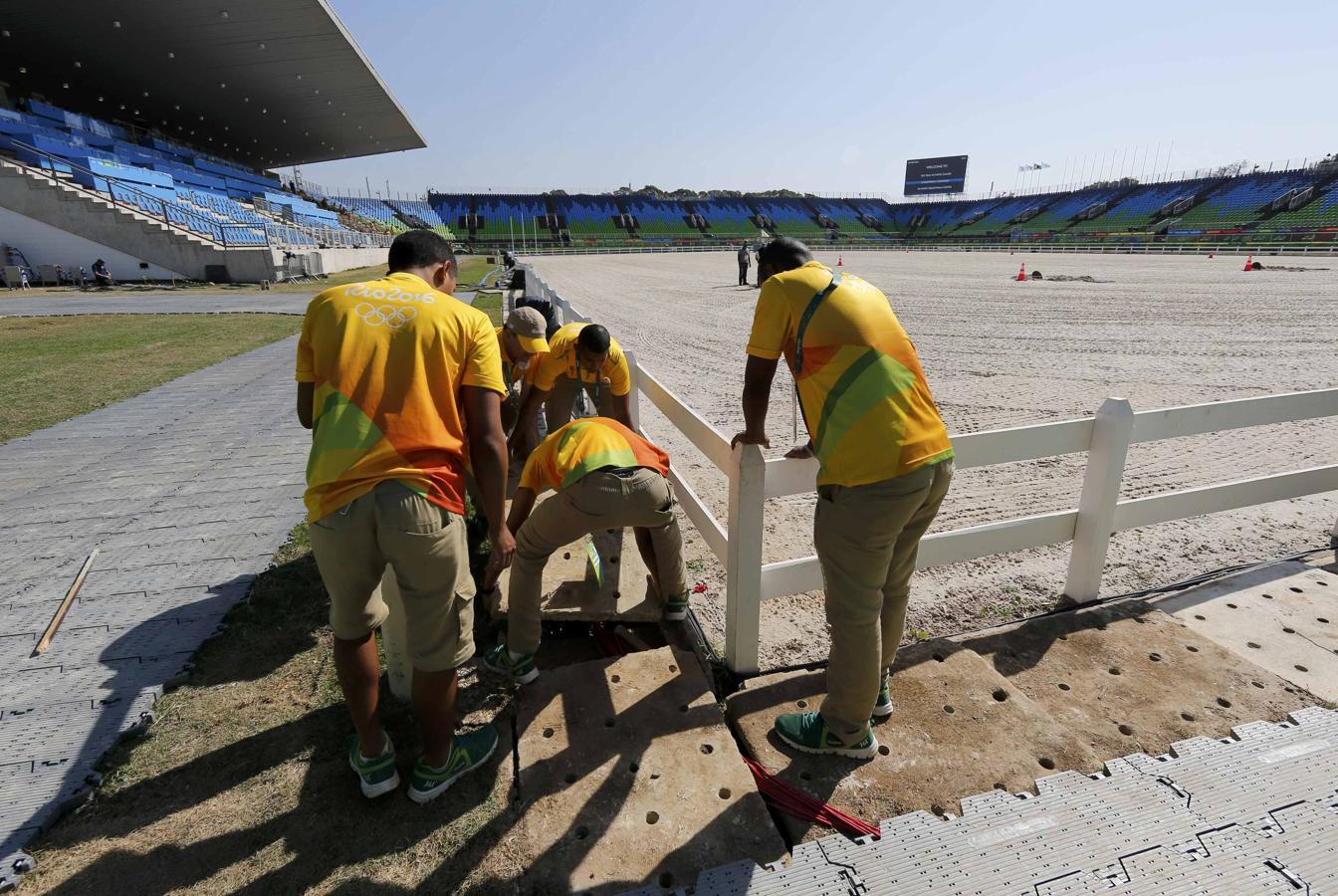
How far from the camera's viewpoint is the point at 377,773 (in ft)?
7.64

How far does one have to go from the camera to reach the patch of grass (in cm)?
788

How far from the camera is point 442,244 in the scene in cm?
251

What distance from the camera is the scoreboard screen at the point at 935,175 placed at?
91.7 meters

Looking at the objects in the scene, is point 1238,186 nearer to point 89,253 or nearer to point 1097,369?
point 1097,369

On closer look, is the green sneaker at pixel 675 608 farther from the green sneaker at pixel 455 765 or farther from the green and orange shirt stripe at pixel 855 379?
the green and orange shirt stripe at pixel 855 379

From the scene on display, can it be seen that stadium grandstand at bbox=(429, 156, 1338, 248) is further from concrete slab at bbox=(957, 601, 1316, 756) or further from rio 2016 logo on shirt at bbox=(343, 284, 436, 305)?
rio 2016 logo on shirt at bbox=(343, 284, 436, 305)

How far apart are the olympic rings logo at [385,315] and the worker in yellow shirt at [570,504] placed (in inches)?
36.7

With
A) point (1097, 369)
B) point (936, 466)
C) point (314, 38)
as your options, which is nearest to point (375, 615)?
point (936, 466)

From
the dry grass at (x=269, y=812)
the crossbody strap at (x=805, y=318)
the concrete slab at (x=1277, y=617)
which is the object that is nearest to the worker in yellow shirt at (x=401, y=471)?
the dry grass at (x=269, y=812)

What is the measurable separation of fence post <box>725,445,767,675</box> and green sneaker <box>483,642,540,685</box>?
2.96ft

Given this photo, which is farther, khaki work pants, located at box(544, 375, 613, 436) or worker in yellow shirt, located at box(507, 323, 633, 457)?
khaki work pants, located at box(544, 375, 613, 436)

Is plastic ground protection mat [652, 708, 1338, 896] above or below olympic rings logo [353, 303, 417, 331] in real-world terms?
below

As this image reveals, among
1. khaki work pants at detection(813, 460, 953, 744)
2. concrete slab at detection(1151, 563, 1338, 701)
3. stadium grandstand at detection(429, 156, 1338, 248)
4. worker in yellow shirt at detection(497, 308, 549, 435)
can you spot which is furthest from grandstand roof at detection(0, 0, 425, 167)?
concrete slab at detection(1151, 563, 1338, 701)

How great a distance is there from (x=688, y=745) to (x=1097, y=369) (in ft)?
32.5
